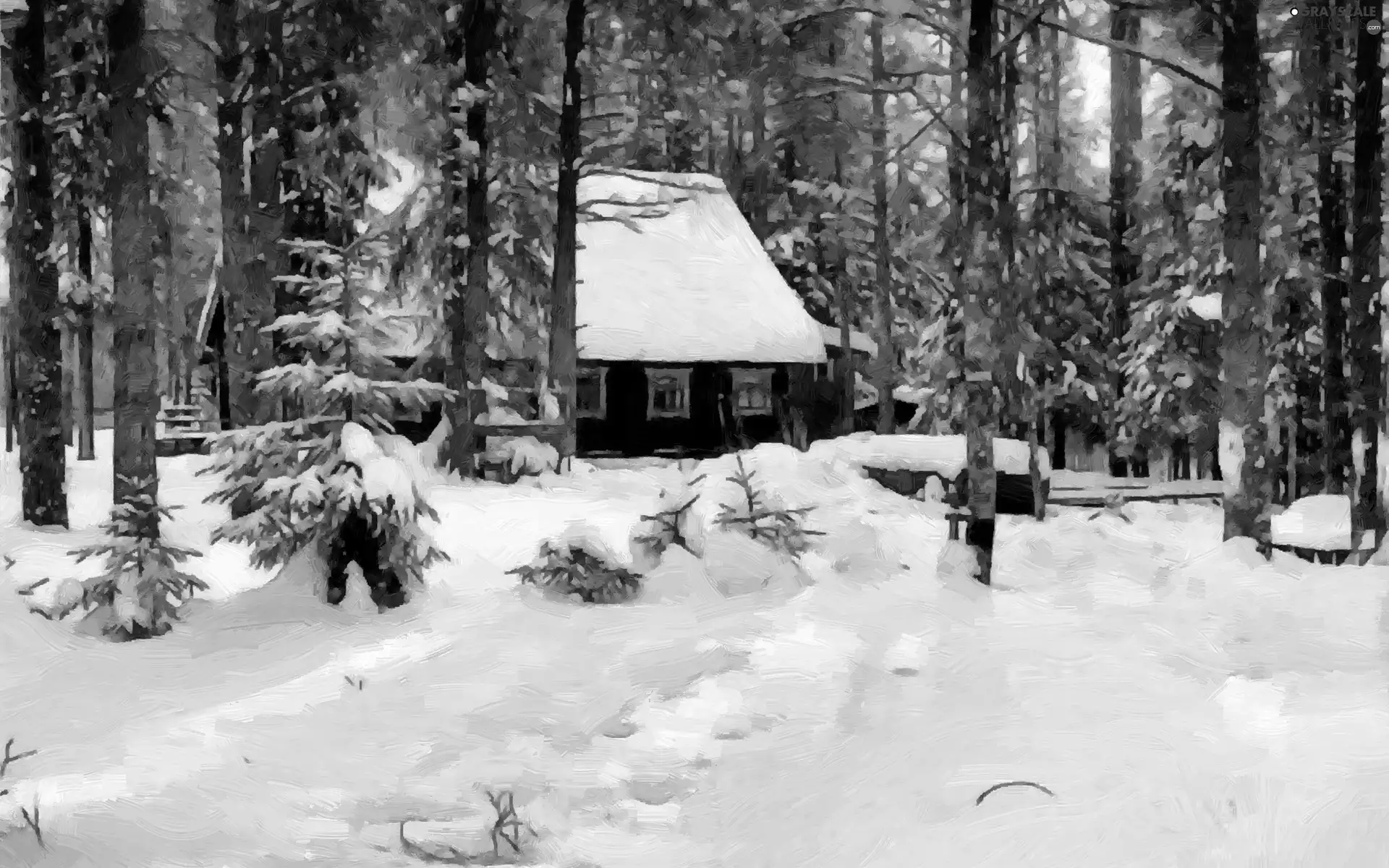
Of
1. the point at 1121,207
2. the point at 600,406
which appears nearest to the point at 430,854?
the point at 600,406

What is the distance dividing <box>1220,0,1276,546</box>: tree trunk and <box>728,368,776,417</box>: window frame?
16980mm

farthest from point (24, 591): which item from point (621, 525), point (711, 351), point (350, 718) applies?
point (711, 351)

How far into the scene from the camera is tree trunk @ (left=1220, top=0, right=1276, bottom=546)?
36.6 feet

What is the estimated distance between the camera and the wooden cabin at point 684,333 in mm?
24922

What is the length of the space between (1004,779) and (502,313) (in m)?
19.7

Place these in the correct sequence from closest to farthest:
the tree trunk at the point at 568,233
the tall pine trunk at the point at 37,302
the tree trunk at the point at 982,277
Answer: the tree trunk at the point at 982,277, the tall pine trunk at the point at 37,302, the tree trunk at the point at 568,233

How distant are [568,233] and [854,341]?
12.9 m

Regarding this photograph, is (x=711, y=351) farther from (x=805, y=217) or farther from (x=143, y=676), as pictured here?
(x=143, y=676)

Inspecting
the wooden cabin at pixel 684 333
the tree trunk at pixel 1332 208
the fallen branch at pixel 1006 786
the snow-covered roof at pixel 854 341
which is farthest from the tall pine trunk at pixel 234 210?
the snow-covered roof at pixel 854 341

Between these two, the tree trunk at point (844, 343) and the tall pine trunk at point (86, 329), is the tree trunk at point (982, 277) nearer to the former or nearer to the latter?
the tall pine trunk at point (86, 329)

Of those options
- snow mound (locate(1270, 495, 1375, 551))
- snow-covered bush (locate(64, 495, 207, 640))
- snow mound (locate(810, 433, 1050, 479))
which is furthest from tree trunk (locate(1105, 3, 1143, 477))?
snow-covered bush (locate(64, 495, 207, 640))

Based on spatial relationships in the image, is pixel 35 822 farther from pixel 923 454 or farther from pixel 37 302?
pixel 923 454

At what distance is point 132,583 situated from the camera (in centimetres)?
747

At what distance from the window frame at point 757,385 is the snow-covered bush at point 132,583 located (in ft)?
68.7
